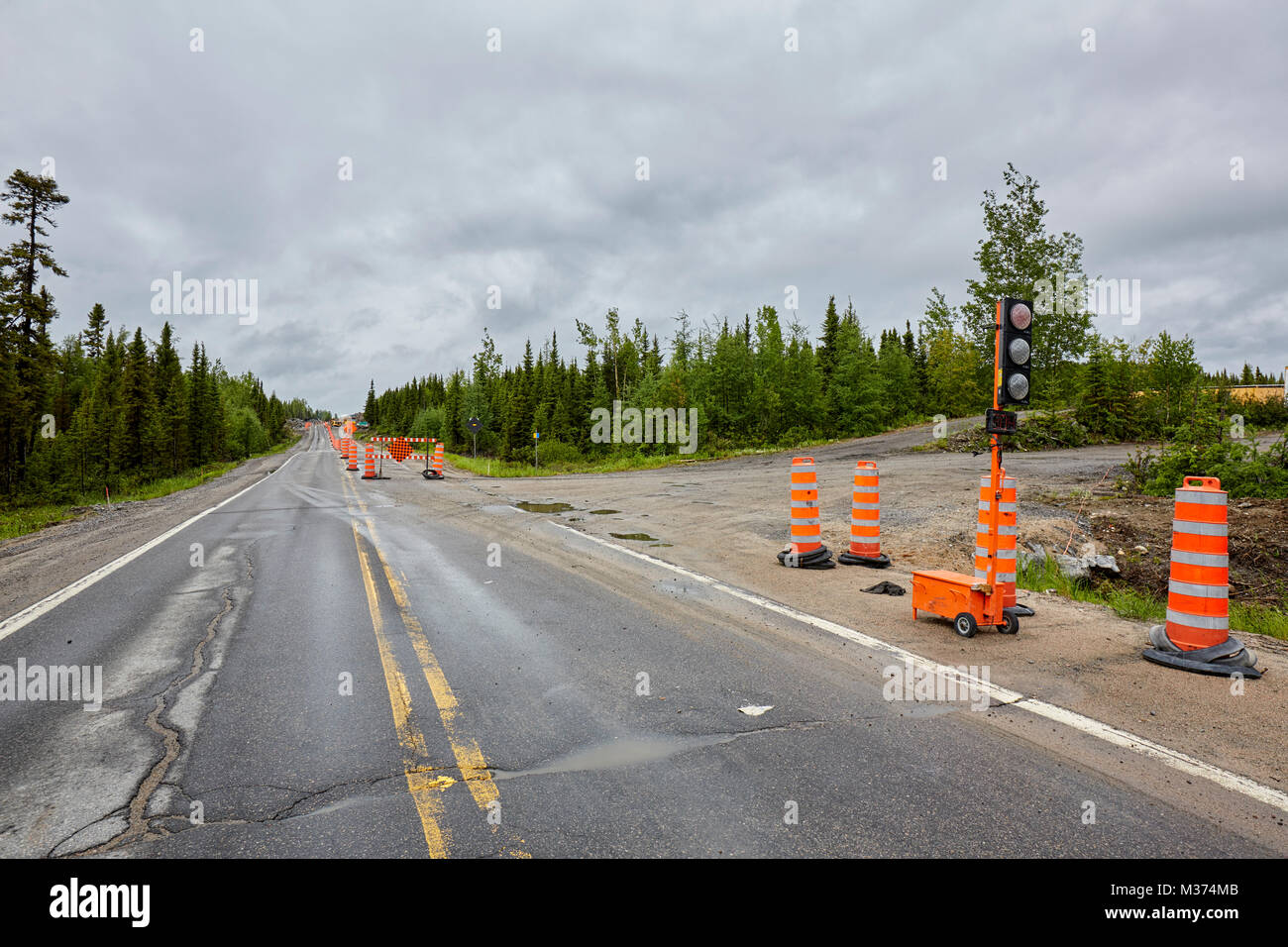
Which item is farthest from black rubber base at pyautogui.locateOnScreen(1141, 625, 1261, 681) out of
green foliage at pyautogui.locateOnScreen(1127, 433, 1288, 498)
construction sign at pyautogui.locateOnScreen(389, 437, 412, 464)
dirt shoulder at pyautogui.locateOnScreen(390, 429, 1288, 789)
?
construction sign at pyautogui.locateOnScreen(389, 437, 412, 464)

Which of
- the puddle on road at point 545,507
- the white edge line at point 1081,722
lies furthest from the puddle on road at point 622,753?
the puddle on road at point 545,507

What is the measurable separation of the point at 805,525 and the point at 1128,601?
3665 mm

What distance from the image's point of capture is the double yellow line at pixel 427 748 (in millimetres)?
2918

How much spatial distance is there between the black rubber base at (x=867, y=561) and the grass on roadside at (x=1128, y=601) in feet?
5.34

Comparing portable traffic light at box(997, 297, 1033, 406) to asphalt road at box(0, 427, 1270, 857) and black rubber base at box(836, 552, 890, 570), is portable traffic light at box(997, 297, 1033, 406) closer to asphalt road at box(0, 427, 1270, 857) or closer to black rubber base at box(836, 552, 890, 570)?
asphalt road at box(0, 427, 1270, 857)

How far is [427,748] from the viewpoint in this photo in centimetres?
362

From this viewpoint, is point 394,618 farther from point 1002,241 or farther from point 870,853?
point 1002,241

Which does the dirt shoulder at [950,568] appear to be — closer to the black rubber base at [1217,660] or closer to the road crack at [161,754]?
the black rubber base at [1217,660]

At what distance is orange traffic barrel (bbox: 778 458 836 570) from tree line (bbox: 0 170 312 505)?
110 feet

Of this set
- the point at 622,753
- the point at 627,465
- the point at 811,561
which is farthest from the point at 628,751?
the point at 627,465

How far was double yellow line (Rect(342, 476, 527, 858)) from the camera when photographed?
9.57 ft

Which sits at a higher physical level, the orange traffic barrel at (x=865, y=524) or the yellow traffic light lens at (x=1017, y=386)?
the yellow traffic light lens at (x=1017, y=386)

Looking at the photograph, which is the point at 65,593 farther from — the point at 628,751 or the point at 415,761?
the point at 628,751
